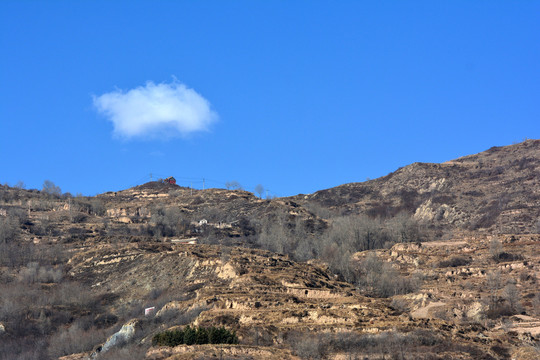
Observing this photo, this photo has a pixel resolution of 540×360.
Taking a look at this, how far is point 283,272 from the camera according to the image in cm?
7012

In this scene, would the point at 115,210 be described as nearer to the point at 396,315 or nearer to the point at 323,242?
the point at 323,242

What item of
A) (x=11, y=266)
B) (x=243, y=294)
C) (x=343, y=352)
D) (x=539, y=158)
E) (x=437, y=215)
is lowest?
(x=343, y=352)

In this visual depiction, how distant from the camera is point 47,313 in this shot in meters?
69.0

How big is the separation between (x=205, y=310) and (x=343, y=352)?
15604 mm

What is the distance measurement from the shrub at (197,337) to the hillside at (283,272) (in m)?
0.90

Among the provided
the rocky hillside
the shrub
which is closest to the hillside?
the rocky hillside

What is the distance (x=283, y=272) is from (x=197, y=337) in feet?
83.2

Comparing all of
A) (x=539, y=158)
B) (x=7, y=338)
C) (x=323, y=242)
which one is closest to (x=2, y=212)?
(x=323, y=242)

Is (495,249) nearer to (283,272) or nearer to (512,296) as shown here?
(512,296)

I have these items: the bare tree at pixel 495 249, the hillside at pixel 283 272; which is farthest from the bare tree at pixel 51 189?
the bare tree at pixel 495 249

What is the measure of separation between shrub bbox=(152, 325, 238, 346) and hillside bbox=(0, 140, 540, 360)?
35.3 inches

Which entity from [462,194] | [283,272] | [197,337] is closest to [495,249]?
[283,272]

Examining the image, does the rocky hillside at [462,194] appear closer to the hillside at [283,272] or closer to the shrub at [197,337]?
the hillside at [283,272]

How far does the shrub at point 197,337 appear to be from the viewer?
45.1m
